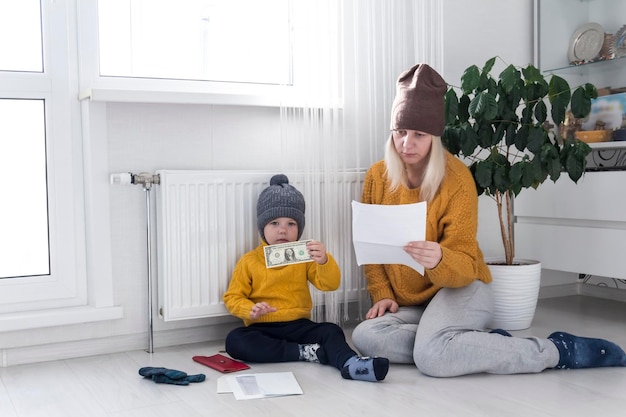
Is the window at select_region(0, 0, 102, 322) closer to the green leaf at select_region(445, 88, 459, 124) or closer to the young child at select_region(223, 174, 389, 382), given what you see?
the young child at select_region(223, 174, 389, 382)

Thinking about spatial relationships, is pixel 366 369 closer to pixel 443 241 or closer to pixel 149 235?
pixel 443 241

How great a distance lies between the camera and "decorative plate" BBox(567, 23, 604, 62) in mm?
3133

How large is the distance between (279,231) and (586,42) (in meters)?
1.71

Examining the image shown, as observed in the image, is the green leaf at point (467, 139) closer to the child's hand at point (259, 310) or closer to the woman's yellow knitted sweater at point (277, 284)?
the woman's yellow knitted sweater at point (277, 284)

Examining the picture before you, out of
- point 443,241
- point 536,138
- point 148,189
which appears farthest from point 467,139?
point 148,189

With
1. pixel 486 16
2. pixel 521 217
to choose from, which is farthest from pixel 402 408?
pixel 486 16

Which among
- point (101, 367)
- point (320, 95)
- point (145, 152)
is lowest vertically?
point (101, 367)

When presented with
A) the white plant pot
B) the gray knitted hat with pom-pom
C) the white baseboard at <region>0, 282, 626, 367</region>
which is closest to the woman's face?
the gray knitted hat with pom-pom

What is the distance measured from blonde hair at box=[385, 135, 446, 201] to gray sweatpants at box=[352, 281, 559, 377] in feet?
1.09

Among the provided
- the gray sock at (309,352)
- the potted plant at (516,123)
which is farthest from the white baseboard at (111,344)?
the potted plant at (516,123)

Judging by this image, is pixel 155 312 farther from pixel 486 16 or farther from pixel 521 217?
pixel 486 16

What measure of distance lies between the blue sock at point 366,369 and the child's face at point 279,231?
0.52 meters

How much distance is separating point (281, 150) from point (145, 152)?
48 cm

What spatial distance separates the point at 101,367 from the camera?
2293mm
